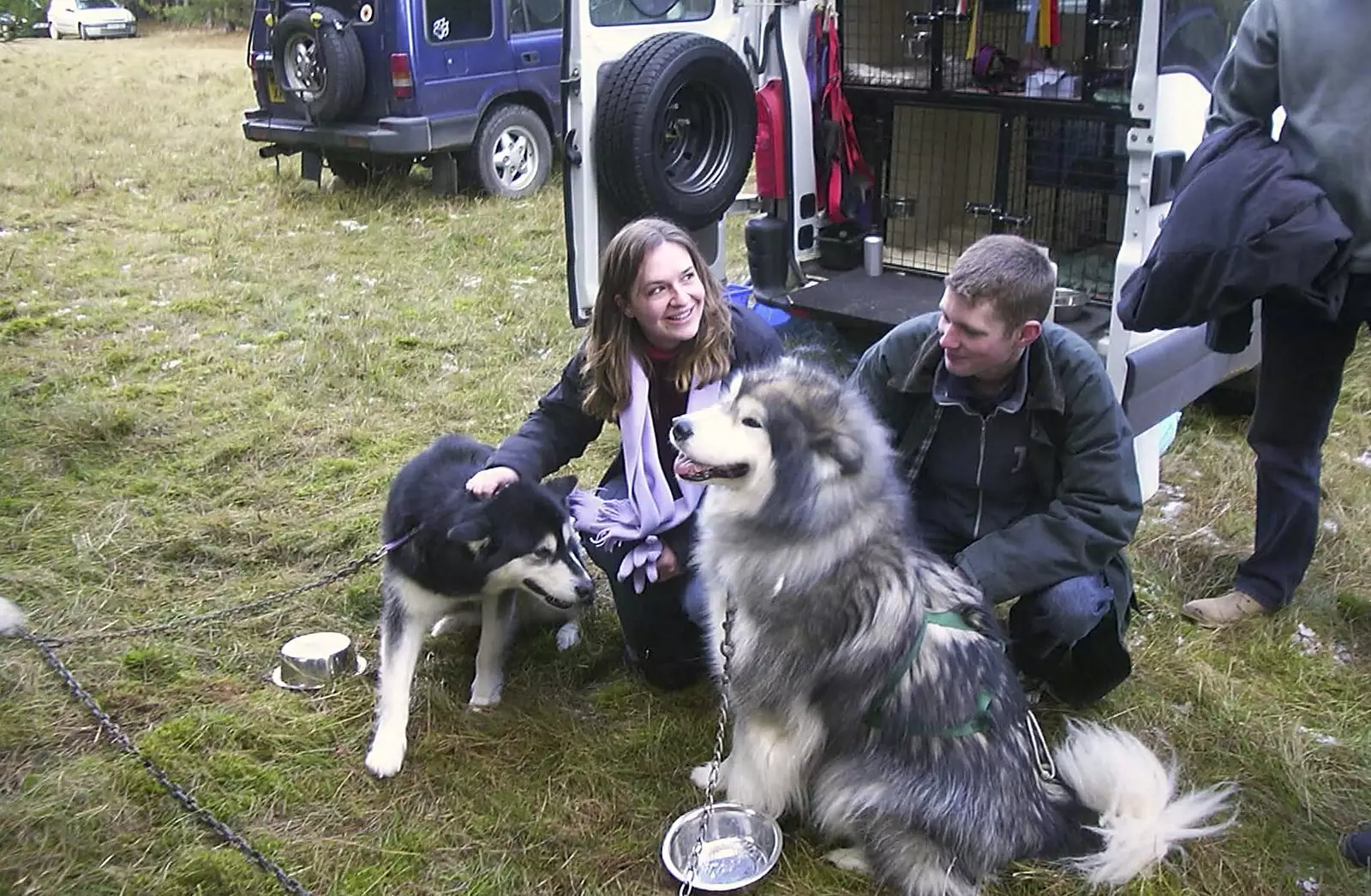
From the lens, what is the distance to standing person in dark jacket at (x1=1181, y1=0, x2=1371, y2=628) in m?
2.44

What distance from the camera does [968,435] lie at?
2572mm

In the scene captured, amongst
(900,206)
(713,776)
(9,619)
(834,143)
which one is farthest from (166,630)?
(900,206)

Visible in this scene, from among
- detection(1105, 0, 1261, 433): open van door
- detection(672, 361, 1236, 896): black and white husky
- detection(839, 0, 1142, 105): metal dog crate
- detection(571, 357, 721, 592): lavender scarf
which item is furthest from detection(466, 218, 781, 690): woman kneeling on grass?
detection(839, 0, 1142, 105): metal dog crate

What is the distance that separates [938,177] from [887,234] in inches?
13.4

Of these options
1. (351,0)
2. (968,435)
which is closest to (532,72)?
(351,0)

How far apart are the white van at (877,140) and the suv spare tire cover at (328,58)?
4009 millimetres

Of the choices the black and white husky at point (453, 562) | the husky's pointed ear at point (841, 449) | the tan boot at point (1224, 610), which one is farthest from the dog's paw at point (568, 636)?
the tan boot at point (1224, 610)

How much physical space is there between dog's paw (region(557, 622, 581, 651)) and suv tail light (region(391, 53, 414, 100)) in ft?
18.7

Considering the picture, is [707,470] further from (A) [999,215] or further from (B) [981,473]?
(A) [999,215]

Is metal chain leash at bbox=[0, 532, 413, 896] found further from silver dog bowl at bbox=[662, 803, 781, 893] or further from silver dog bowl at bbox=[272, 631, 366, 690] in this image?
silver dog bowl at bbox=[662, 803, 781, 893]

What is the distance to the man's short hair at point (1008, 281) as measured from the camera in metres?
2.21

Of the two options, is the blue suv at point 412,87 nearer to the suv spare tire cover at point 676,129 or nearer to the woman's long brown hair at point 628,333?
the suv spare tire cover at point 676,129

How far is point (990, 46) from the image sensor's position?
4566 mm

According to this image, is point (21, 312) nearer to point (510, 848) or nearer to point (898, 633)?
point (510, 848)
